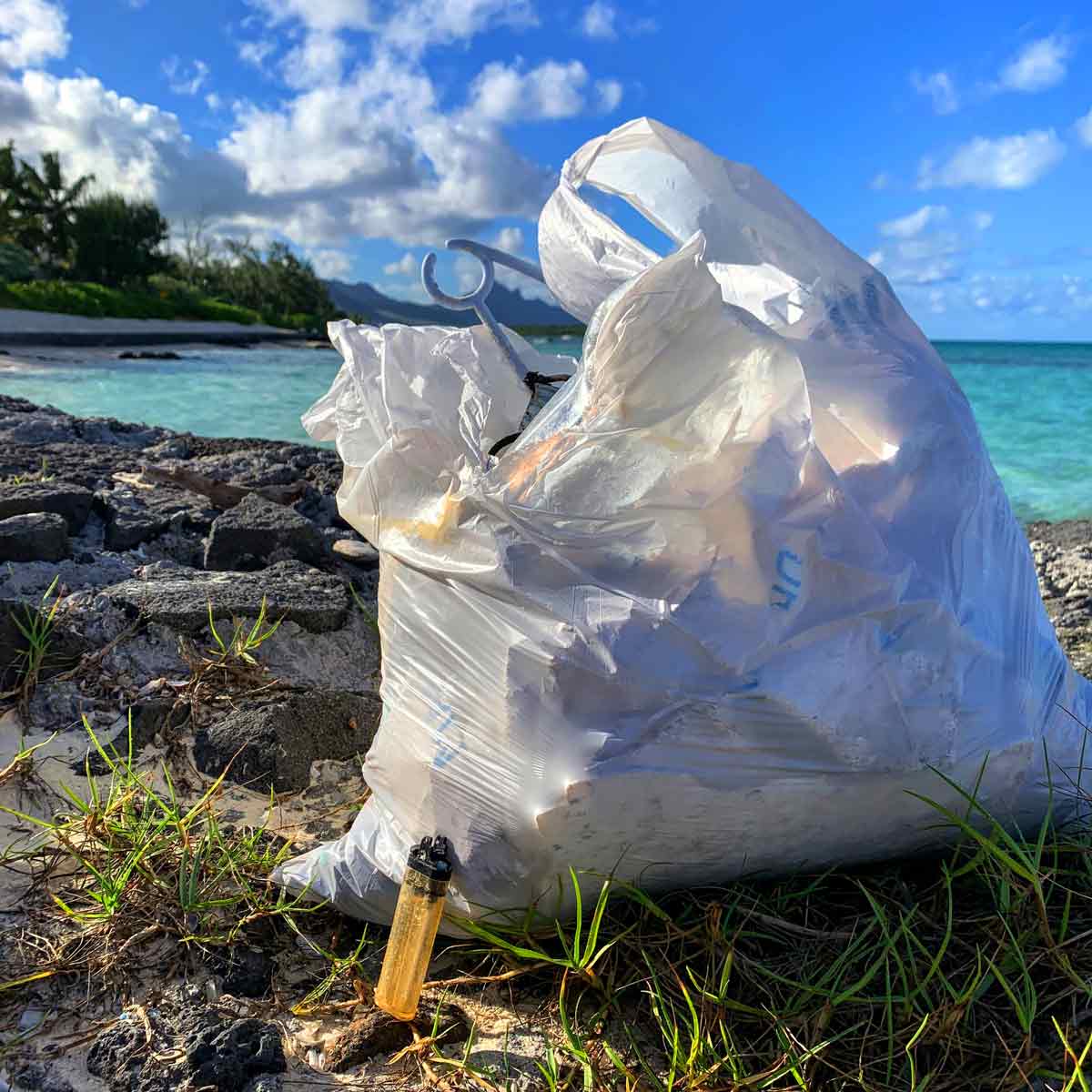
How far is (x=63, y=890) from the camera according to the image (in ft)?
3.96

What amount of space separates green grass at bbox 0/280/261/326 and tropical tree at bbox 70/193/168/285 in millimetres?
990

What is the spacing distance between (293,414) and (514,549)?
28.8ft

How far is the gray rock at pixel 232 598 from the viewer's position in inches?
72.6

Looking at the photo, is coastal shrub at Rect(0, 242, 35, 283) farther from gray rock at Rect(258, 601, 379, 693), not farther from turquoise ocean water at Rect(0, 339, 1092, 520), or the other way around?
gray rock at Rect(258, 601, 379, 693)

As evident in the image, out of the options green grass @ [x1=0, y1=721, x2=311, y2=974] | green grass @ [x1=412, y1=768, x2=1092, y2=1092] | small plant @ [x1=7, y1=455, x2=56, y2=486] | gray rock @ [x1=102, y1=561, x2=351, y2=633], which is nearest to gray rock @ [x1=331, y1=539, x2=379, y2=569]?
gray rock @ [x1=102, y1=561, x2=351, y2=633]

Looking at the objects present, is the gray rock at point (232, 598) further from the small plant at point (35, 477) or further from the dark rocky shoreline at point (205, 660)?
the small plant at point (35, 477)

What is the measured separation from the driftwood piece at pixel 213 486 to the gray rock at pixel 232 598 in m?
0.78

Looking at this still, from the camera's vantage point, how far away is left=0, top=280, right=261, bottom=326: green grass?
67.8 feet

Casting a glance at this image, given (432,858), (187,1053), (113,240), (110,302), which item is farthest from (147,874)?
(113,240)

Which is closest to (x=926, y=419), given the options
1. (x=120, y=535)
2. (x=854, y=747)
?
(x=854, y=747)

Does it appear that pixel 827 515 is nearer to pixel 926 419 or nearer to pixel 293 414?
pixel 926 419

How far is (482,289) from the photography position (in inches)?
52.2

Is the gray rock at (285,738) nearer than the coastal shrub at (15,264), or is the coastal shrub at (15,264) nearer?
the gray rock at (285,738)

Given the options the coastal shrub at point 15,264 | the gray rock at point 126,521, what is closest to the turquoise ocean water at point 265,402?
the gray rock at point 126,521
